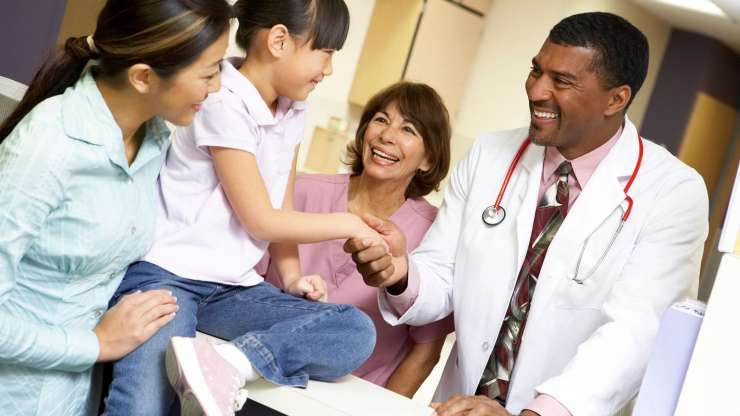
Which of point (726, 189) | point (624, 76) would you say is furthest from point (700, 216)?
point (726, 189)

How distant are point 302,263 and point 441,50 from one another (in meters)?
4.15

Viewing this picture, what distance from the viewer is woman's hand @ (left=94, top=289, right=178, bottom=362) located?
1344 mm

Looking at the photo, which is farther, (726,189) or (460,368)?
Answer: (726,189)

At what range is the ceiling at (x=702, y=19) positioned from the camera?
257 inches

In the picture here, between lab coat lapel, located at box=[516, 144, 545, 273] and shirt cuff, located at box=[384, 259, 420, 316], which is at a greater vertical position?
lab coat lapel, located at box=[516, 144, 545, 273]

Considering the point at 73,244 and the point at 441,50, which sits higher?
the point at 441,50

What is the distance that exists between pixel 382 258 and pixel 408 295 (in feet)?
0.52

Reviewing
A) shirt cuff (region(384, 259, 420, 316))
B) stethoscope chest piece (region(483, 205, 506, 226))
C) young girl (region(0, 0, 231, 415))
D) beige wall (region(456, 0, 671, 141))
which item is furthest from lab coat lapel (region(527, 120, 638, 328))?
beige wall (region(456, 0, 671, 141))

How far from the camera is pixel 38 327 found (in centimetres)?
126

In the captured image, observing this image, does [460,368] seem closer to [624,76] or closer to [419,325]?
[419,325]

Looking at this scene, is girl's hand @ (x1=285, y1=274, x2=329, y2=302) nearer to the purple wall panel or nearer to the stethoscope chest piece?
the stethoscope chest piece

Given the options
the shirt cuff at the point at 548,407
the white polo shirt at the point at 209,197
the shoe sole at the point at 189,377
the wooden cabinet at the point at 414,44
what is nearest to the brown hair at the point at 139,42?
the white polo shirt at the point at 209,197

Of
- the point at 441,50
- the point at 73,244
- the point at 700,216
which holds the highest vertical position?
the point at 441,50

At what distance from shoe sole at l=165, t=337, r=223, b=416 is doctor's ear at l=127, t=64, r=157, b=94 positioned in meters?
0.35
